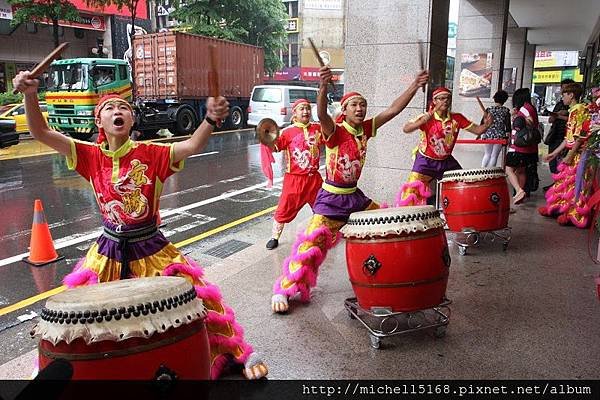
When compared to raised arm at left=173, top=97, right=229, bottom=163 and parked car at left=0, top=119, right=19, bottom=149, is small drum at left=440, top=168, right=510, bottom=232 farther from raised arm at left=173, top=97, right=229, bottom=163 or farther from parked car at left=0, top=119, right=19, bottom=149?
parked car at left=0, top=119, right=19, bottom=149

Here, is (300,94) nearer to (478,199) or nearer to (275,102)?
(275,102)

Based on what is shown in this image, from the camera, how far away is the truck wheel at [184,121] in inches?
750

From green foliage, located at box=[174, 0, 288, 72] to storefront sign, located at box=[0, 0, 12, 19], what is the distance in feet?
24.2

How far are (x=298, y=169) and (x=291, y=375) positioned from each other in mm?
2996

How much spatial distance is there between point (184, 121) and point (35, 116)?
17087 mm

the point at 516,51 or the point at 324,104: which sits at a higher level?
the point at 516,51

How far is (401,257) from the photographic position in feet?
10.7

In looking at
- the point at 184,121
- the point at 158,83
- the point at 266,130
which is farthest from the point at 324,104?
the point at 158,83

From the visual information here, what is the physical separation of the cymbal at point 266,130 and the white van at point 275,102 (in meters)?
13.1

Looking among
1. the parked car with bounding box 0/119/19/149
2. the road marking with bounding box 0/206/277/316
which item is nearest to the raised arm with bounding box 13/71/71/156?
the road marking with bounding box 0/206/277/316

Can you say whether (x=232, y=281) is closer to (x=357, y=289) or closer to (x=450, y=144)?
(x=357, y=289)

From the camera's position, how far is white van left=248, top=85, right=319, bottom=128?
18312 millimetres

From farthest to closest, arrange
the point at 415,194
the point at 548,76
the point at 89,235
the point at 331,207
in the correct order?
the point at 548,76
the point at 89,235
the point at 415,194
the point at 331,207

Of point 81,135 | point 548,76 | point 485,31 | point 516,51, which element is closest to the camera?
point 485,31
